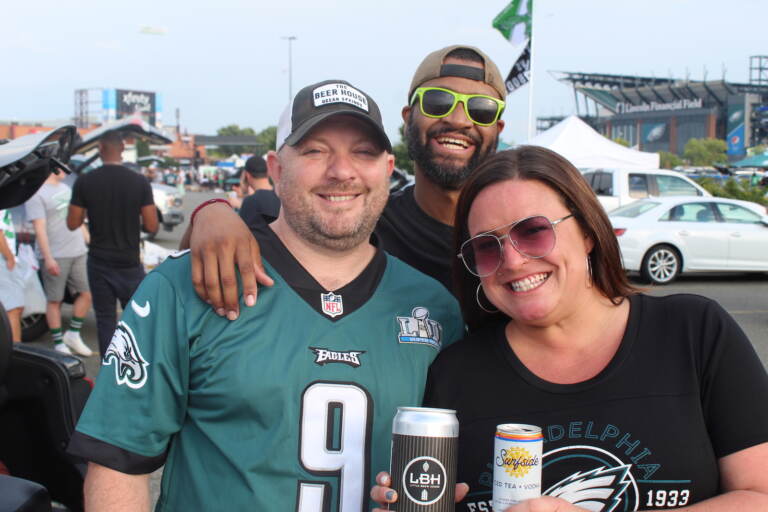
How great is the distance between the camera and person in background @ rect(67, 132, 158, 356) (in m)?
6.52

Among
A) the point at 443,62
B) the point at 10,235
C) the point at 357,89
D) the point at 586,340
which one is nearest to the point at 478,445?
the point at 586,340

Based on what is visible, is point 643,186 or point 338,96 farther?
point 643,186

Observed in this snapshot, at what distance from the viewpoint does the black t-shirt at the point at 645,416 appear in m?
1.75

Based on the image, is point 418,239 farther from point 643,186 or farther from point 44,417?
point 643,186

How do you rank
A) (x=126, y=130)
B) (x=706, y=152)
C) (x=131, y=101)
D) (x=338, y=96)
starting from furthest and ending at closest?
(x=131, y=101) < (x=706, y=152) < (x=126, y=130) < (x=338, y=96)

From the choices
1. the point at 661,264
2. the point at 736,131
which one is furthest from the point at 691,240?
the point at 736,131

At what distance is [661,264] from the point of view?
12.3 metres

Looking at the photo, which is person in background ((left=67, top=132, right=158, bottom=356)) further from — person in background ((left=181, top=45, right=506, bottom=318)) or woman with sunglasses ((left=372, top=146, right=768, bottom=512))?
woman with sunglasses ((left=372, top=146, right=768, bottom=512))

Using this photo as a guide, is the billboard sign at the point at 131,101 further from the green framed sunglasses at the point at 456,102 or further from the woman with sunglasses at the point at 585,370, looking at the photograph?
the woman with sunglasses at the point at 585,370

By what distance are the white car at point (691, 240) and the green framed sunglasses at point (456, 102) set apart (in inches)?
385

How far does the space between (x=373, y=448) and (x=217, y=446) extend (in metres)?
0.39

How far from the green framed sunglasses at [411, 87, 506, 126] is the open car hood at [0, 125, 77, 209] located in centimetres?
154

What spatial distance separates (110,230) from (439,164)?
4.42m

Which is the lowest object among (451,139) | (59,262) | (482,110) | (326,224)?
(59,262)
